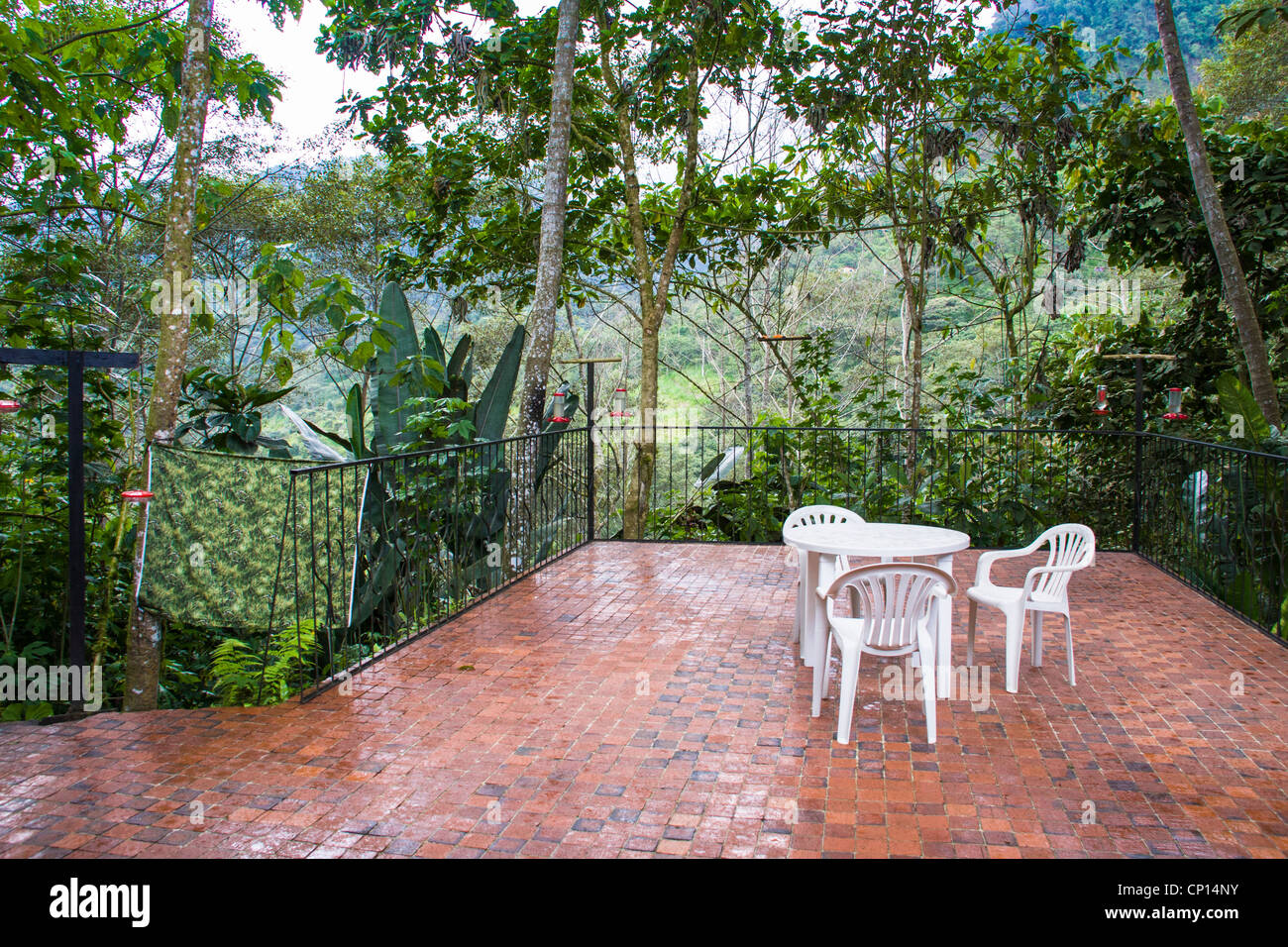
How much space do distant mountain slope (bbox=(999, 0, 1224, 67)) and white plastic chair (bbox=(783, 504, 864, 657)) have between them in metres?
15.9

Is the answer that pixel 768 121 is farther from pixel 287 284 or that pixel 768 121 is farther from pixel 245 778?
pixel 245 778

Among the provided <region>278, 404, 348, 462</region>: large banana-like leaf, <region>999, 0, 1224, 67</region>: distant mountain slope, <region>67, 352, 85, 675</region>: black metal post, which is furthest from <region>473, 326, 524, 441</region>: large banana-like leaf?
<region>999, 0, 1224, 67</region>: distant mountain slope

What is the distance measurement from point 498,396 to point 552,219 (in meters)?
1.49

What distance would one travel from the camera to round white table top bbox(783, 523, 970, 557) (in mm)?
3766

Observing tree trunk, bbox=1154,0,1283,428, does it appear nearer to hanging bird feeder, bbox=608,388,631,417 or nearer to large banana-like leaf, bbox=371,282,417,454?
hanging bird feeder, bbox=608,388,631,417

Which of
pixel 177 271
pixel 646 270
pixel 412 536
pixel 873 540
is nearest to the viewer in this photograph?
pixel 873 540

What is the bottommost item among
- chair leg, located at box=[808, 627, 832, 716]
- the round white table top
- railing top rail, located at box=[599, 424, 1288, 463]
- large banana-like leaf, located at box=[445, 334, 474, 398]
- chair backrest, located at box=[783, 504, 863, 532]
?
chair leg, located at box=[808, 627, 832, 716]

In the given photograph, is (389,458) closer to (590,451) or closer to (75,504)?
(75,504)

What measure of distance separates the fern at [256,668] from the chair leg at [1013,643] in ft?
12.1

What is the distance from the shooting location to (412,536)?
5.02m

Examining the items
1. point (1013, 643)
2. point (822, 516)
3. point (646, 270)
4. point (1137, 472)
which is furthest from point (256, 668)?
point (1137, 472)

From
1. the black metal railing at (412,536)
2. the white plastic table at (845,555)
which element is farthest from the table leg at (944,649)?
the black metal railing at (412,536)
